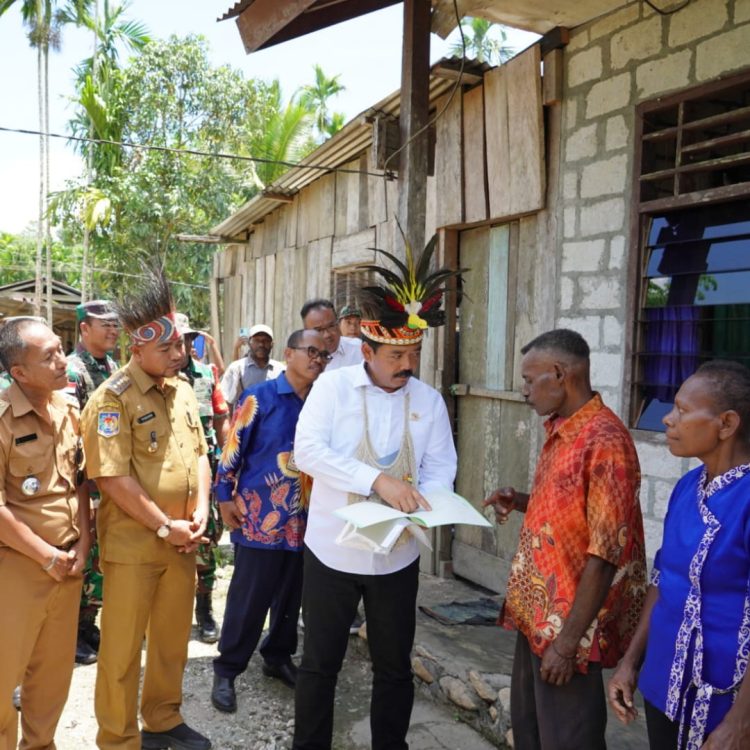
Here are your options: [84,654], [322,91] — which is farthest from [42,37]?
[84,654]

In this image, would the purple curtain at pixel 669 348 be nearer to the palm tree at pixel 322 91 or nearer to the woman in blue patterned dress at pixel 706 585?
the woman in blue patterned dress at pixel 706 585

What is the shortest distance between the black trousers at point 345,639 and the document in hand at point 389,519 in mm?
307

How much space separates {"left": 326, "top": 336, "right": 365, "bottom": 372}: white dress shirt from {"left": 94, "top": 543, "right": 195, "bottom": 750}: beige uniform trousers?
6.42ft

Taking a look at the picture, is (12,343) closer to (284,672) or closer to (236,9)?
(284,672)

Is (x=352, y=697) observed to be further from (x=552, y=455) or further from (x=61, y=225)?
(x=61, y=225)

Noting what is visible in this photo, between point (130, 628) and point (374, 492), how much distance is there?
1.25 m

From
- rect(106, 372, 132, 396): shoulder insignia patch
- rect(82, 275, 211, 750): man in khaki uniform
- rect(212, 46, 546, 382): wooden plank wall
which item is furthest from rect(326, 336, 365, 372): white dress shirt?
rect(106, 372, 132, 396): shoulder insignia patch

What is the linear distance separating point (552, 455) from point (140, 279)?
2124 mm

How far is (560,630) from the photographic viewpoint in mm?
2318

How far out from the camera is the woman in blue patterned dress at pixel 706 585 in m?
1.86

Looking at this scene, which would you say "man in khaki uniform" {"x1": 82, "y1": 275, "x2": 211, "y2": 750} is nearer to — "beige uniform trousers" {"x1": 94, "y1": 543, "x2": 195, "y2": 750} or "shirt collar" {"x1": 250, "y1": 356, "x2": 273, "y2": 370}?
"beige uniform trousers" {"x1": 94, "y1": 543, "x2": 195, "y2": 750}

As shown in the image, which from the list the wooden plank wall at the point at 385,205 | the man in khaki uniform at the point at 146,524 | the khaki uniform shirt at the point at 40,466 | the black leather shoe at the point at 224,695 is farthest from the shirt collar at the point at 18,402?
the wooden plank wall at the point at 385,205

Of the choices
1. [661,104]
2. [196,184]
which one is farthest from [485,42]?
[661,104]

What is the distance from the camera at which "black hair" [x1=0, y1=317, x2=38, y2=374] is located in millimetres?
2900
